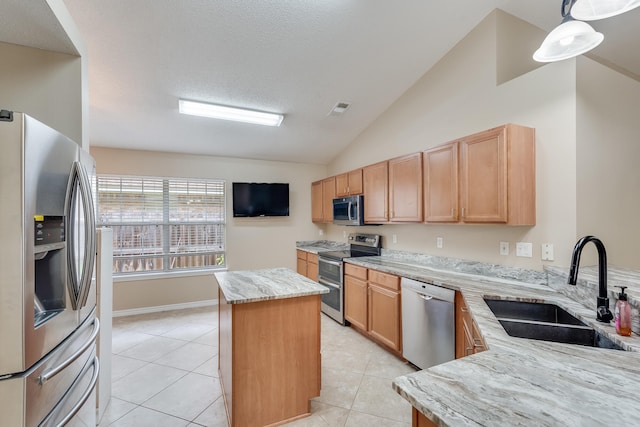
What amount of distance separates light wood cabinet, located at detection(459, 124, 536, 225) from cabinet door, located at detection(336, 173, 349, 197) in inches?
83.8

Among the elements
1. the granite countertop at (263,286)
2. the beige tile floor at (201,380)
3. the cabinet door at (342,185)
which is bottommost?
the beige tile floor at (201,380)

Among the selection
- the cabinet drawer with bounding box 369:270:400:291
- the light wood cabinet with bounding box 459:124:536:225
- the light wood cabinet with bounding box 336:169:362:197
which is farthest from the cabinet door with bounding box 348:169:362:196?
the light wood cabinet with bounding box 459:124:536:225

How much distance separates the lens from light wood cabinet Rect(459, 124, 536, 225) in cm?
221

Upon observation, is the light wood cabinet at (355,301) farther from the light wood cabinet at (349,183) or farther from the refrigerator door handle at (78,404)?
the refrigerator door handle at (78,404)

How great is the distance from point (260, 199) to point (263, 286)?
2.99 meters

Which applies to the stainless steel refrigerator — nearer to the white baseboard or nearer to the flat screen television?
the white baseboard

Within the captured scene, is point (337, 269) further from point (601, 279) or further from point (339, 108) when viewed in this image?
point (601, 279)

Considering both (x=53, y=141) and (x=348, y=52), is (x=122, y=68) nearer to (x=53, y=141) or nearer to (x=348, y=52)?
(x=53, y=141)

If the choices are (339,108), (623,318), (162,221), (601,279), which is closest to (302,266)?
(162,221)

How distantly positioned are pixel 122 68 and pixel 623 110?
179 inches

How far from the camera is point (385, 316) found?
3029 mm

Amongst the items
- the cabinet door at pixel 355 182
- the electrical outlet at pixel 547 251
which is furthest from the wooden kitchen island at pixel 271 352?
the cabinet door at pixel 355 182

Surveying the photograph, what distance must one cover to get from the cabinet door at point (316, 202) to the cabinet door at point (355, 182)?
3.28ft

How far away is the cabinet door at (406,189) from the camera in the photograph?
9.95ft
